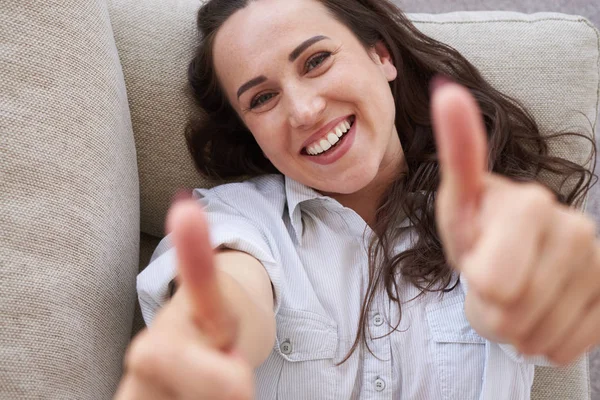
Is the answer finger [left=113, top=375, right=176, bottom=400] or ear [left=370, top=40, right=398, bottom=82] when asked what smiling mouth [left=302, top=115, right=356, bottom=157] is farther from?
finger [left=113, top=375, right=176, bottom=400]

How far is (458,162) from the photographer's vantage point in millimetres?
349

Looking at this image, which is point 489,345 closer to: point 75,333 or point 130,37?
point 75,333

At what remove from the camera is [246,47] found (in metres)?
0.89

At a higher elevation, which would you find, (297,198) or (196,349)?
(196,349)

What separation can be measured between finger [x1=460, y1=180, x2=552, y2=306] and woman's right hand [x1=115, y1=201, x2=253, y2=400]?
149 mm

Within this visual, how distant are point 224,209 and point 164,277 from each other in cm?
18

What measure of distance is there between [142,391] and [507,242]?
0.81 ft

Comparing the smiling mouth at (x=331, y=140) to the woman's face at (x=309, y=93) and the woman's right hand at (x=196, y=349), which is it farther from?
the woman's right hand at (x=196, y=349)

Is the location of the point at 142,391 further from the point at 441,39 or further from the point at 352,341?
the point at 441,39

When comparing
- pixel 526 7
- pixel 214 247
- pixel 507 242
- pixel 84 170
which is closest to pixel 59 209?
pixel 84 170

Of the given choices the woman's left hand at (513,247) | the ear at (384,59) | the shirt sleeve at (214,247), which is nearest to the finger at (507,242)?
the woman's left hand at (513,247)

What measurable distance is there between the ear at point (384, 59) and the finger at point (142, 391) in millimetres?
716

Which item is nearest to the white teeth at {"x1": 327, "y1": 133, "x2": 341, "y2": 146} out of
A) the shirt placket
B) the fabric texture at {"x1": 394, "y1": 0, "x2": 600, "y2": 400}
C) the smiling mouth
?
the smiling mouth

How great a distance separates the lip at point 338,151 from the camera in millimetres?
865
